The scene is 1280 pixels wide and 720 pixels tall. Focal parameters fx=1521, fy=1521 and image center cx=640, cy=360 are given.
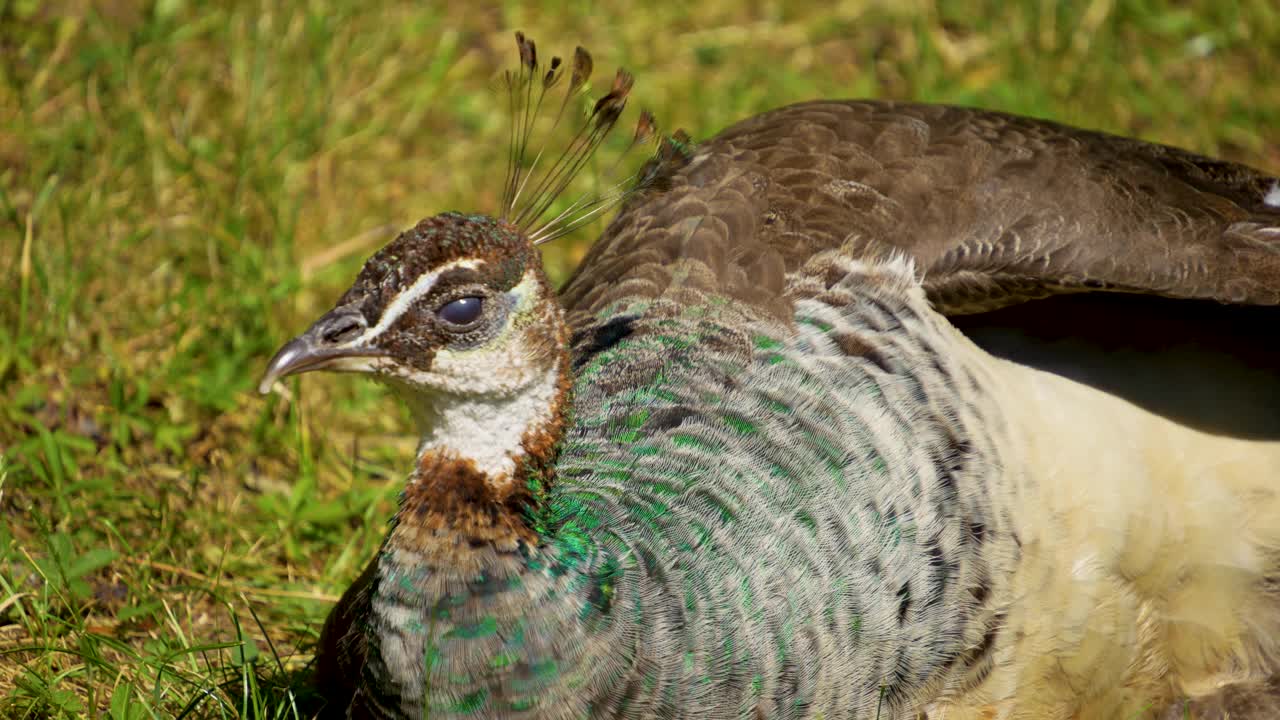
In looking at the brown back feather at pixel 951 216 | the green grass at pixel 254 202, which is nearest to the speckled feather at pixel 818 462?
the brown back feather at pixel 951 216

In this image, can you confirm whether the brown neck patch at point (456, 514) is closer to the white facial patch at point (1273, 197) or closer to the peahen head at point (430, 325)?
the peahen head at point (430, 325)

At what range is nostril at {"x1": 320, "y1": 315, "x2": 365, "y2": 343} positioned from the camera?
2.43 meters

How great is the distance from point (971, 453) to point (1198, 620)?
0.66 m

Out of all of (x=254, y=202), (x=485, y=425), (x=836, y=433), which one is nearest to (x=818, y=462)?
(x=836, y=433)

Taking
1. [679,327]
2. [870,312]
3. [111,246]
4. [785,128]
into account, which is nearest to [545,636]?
[679,327]

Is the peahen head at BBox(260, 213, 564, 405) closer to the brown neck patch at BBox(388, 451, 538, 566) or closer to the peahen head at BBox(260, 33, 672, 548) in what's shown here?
the peahen head at BBox(260, 33, 672, 548)

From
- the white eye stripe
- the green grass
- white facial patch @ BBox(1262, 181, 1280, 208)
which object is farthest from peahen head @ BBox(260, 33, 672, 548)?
white facial patch @ BBox(1262, 181, 1280, 208)

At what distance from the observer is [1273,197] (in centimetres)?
339

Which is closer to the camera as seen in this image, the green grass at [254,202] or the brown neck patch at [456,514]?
the brown neck patch at [456,514]

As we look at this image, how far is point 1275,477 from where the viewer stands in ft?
10.5

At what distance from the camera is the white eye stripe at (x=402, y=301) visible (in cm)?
243

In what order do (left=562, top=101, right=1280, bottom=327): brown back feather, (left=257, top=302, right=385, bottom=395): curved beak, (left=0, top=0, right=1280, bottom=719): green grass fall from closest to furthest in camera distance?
(left=257, top=302, right=385, bottom=395): curved beak, (left=562, top=101, right=1280, bottom=327): brown back feather, (left=0, top=0, right=1280, bottom=719): green grass

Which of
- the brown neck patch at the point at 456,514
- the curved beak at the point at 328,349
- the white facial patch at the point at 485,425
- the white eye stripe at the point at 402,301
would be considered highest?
the white eye stripe at the point at 402,301

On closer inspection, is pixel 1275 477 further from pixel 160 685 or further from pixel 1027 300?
pixel 160 685
